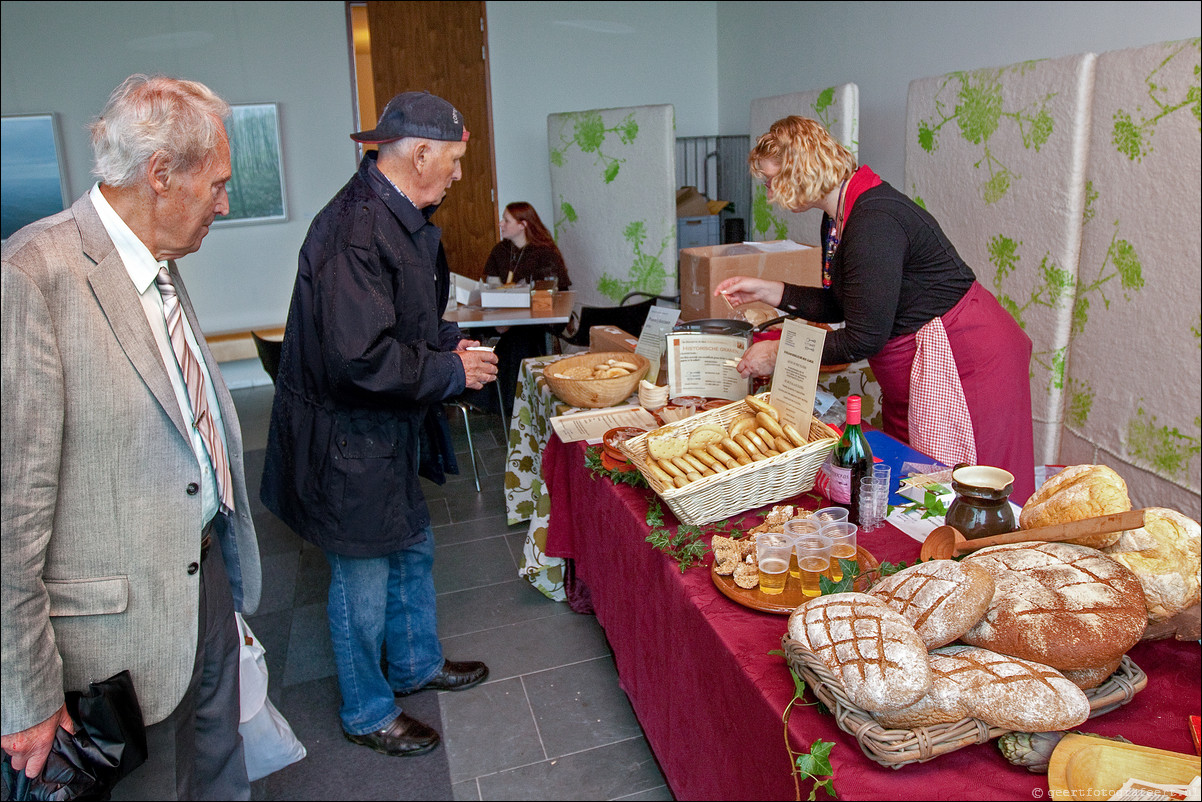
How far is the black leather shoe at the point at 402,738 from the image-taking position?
7.87ft

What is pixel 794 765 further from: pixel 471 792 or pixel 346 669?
pixel 346 669

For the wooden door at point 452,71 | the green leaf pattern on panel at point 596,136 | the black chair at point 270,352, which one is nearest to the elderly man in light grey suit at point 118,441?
the black chair at point 270,352

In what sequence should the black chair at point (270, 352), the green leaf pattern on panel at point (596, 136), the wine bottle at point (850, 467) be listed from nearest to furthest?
the wine bottle at point (850, 467)
the black chair at point (270, 352)
the green leaf pattern on panel at point (596, 136)

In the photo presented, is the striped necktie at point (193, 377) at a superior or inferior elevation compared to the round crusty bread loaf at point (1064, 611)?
superior

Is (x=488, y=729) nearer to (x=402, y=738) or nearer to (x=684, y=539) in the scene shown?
(x=402, y=738)

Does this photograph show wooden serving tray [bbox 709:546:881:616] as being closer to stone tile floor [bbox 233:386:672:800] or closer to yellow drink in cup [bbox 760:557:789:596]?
yellow drink in cup [bbox 760:557:789:596]

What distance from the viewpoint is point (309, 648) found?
9.84 feet

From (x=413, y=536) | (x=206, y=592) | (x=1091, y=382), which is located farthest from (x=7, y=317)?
(x=1091, y=382)

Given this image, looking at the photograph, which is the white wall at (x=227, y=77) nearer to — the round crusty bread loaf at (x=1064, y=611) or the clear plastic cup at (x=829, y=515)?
the clear plastic cup at (x=829, y=515)

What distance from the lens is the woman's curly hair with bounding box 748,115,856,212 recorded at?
7.72ft

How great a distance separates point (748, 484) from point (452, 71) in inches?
243

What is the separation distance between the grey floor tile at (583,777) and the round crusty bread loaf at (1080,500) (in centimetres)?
127

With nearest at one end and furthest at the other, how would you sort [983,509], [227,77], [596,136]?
1. [983,509]
2. [596,136]
3. [227,77]

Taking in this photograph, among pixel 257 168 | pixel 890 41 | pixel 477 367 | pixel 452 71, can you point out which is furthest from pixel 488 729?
pixel 452 71
